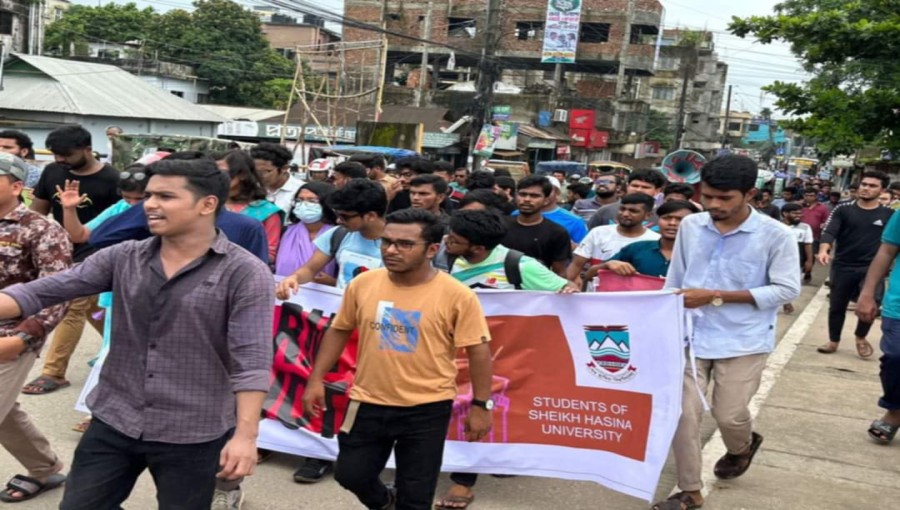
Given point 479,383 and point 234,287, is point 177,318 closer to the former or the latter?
point 234,287

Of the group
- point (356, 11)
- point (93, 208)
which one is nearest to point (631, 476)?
point (93, 208)

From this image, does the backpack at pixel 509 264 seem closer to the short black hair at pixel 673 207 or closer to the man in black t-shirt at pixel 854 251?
the short black hair at pixel 673 207

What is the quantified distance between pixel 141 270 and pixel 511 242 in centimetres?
338

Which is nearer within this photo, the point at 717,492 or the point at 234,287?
the point at 234,287

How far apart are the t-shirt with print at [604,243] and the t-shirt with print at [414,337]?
251 cm

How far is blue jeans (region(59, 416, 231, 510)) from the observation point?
274 centimetres

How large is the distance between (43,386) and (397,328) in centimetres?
361

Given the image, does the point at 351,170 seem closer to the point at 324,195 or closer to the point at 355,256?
the point at 324,195

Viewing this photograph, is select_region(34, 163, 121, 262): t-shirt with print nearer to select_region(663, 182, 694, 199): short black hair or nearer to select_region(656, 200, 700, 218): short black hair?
select_region(656, 200, 700, 218): short black hair

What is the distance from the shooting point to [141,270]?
276 centimetres

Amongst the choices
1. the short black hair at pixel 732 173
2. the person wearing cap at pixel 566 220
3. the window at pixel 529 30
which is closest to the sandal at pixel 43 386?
the person wearing cap at pixel 566 220

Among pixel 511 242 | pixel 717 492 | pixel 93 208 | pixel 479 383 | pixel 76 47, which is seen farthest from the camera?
pixel 76 47

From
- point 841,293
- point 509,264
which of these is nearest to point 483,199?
point 509,264

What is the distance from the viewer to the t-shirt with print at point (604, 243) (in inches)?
230
